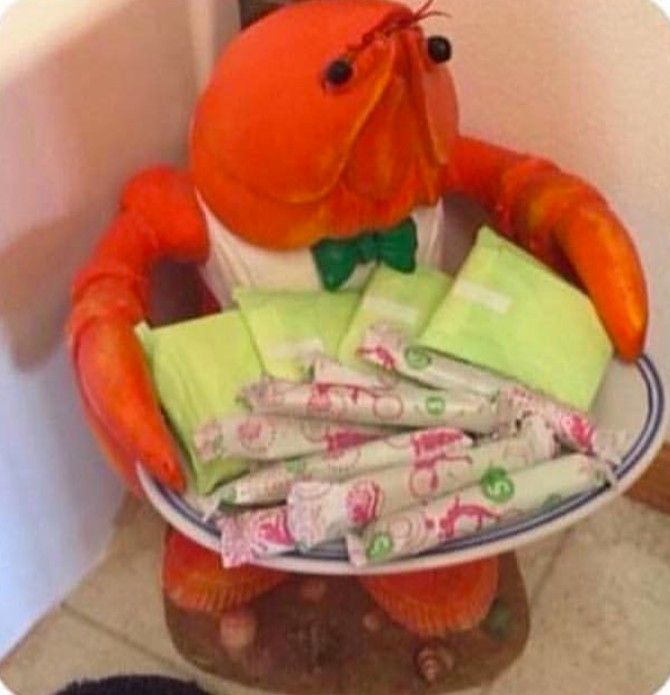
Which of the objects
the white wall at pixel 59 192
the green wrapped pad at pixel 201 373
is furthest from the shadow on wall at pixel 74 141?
the green wrapped pad at pixel 201 373

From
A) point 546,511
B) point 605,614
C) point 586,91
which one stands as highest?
point 586,91

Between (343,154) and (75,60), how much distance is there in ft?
0.67

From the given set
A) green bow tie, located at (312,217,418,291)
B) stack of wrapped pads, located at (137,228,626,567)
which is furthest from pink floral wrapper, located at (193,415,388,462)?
→ green bow tie, located at (312,217,418,291)

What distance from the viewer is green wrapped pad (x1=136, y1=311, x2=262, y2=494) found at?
827 mm

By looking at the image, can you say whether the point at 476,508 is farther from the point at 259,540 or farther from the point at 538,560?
the point at 538,560

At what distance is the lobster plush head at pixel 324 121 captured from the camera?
792 mm

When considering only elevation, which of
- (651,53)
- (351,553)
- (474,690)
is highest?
(651,53)

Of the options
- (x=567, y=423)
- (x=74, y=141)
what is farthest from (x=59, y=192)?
(x=567, y=423)

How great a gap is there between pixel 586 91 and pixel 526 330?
0.18 meters

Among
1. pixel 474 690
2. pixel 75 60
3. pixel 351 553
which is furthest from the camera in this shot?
pixel 474 690

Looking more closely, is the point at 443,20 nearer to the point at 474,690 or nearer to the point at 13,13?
the point at 13,13

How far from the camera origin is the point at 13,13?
874 millimetres

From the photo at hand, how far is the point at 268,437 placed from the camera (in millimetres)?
817

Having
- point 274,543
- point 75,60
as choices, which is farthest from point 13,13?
point 274,543
